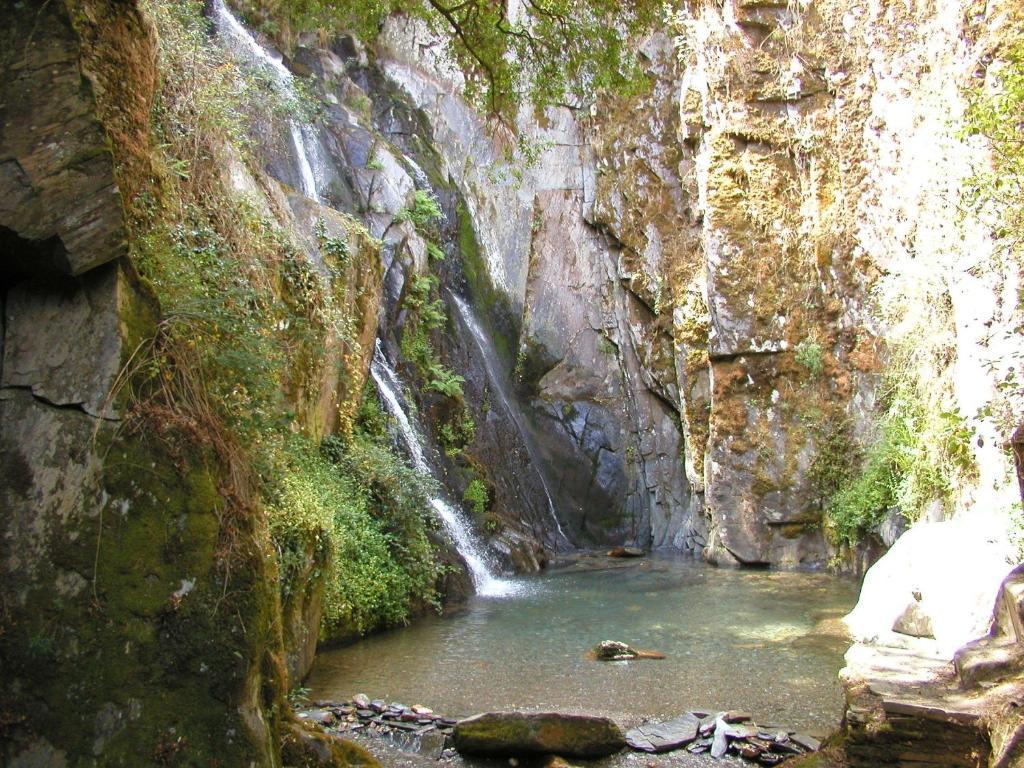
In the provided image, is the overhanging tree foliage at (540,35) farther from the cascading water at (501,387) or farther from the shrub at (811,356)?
the cascading water at (501,387)

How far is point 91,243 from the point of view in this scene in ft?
12.5

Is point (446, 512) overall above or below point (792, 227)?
below

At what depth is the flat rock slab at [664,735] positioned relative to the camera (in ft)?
17.9

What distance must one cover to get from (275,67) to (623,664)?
13486mm

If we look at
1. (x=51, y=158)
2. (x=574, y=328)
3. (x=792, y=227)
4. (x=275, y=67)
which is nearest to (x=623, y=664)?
(x=51, y=158)

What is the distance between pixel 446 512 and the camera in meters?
14.2

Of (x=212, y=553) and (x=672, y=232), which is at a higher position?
(x=672, y=232)

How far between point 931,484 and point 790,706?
18.7 feet

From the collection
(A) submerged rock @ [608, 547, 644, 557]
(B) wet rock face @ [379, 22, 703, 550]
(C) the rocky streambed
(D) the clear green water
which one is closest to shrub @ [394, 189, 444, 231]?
(B) wet rock face @ [379, 22, 703, 550]

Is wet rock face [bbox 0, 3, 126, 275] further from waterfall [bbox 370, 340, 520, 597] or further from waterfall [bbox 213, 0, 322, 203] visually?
waterfall [bbox 213, 0, 322, 203]

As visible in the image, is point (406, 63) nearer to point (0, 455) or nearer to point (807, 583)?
point (807, 583)

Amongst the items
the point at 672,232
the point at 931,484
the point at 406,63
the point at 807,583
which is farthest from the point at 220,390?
the point at 406,63

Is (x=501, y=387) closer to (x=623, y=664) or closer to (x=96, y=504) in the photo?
(x=623, y=664)

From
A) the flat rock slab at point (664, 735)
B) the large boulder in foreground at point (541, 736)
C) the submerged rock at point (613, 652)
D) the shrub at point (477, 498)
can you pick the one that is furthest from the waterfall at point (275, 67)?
the flat rock slab at point (664, 735)
